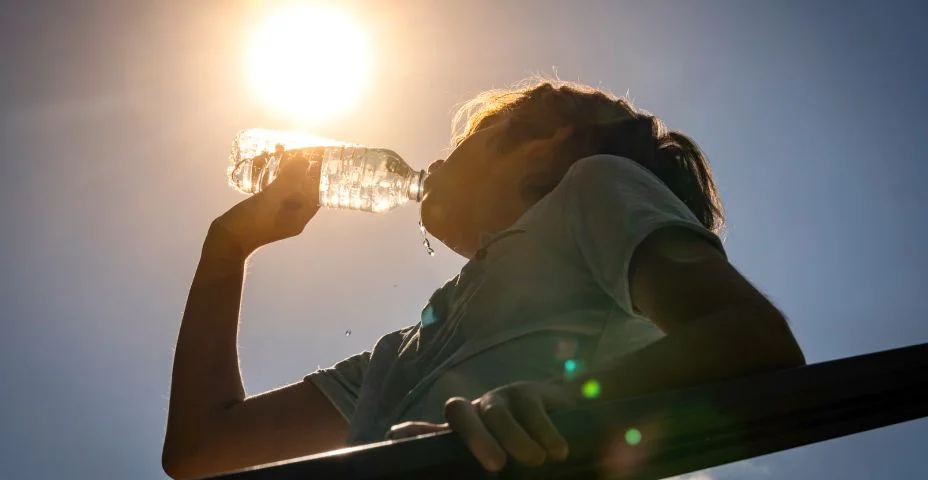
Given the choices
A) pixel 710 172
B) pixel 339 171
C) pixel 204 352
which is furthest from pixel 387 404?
pixel 339 171

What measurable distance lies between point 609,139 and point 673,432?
1.57m

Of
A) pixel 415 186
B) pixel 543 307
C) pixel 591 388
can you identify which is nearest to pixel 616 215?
pixel 543 307

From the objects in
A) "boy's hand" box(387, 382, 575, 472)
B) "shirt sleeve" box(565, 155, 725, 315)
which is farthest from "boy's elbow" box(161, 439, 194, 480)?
"boy's hand" box(387, 382, 575, 472)

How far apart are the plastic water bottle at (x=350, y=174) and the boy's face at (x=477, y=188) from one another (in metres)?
1.78

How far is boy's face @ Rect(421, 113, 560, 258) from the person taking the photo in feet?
6.82

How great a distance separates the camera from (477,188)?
7.10 ft

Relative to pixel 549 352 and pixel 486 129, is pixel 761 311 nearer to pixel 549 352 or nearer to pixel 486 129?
pixel 549 352

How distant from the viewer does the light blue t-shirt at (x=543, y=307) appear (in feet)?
3.94

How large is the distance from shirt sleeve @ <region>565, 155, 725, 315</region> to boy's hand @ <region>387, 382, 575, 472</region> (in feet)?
1.28

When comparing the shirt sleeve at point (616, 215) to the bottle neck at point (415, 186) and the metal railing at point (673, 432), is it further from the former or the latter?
the bottle neck at point (415, 186)

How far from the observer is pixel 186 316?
2084 mm

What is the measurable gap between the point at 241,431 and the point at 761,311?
1.55m

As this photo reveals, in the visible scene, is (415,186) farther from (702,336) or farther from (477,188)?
(702,336)

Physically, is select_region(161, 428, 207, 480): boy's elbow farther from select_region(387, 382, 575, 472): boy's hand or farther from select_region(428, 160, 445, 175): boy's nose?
select_region(387, 382, 575, 472): boy's hand
